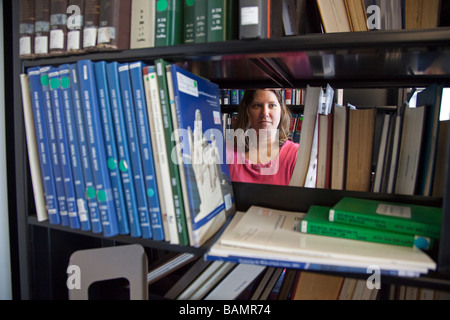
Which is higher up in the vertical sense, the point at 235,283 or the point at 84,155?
the point at 84,155

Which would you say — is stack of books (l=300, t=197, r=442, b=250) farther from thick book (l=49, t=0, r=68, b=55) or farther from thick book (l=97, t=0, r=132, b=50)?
thick book (l=49, t=0, r=68, b=55)

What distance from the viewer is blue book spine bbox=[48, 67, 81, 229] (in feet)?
2.38

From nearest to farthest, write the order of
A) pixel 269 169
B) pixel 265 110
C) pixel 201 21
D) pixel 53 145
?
pixel 201 21, pixel 53 145, pixel 269 169, pixel 265 110

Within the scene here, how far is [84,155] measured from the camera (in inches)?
27.9

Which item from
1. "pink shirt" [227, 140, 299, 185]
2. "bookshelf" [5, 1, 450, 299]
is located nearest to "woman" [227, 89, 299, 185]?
"pink shirt" [227, 140, 299, 185]

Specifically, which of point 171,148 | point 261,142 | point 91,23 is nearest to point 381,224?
point 171,148

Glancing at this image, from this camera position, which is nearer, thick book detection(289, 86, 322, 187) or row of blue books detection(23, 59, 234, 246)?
row of blue books detection(23, 59, 234, 246)

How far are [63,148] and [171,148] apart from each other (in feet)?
1.04

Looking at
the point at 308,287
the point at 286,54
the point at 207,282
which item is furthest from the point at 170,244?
the point at 286,54

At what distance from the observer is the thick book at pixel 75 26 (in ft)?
2.33

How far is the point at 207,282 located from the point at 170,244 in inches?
10.3

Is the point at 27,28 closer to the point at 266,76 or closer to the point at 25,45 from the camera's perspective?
the point at 25,45

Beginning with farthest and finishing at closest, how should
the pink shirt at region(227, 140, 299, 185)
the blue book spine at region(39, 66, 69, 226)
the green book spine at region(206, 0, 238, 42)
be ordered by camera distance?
1. the pink shirt at region(227, 140, 299, 185)
2. the blue book spine at region(39, 66, 69, 226)
3. the green book spine at region(206, 0, 238, 42)

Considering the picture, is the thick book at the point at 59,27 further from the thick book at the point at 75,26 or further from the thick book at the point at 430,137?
the thick book at the point at 430,137
